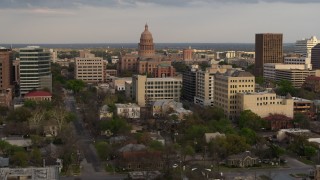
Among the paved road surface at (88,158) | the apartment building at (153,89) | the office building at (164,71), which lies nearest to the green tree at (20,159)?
the paved road surface at (88,158)

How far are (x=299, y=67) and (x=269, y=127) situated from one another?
152 ft

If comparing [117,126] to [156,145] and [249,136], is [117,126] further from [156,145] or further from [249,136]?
[249,136]

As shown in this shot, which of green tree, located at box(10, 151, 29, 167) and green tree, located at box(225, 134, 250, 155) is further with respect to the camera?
green tree, located at box(225, 134, 250, 155)

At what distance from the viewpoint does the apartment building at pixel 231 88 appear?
6072cm

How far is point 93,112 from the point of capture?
197ft

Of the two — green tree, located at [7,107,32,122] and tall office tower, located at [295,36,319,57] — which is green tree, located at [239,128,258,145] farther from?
tall office tower, located at [295,36,319,57]

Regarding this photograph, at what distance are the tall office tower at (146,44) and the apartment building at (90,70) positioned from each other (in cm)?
1511

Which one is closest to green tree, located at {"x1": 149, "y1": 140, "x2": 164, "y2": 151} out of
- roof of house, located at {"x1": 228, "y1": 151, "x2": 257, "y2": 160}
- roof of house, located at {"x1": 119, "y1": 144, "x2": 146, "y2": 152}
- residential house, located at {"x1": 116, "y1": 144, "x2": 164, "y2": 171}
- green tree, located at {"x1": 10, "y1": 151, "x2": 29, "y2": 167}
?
roof of house, located at {"x1": 119, "y1": 144, "x2": 146, "y2": 152}

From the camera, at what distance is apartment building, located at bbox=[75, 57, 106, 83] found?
103312 mm

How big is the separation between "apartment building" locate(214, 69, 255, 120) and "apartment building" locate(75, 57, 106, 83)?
44452mm

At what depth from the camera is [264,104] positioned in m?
59.3

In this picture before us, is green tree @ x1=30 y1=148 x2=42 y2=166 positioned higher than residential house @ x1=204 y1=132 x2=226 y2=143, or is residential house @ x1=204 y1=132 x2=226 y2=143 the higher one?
residential house @ x1=204 y1=132 x2=226 y2=143

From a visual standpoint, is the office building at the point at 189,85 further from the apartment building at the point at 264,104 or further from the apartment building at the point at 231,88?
the apartment building at the point at 264,104

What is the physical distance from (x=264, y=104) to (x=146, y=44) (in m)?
60.6
